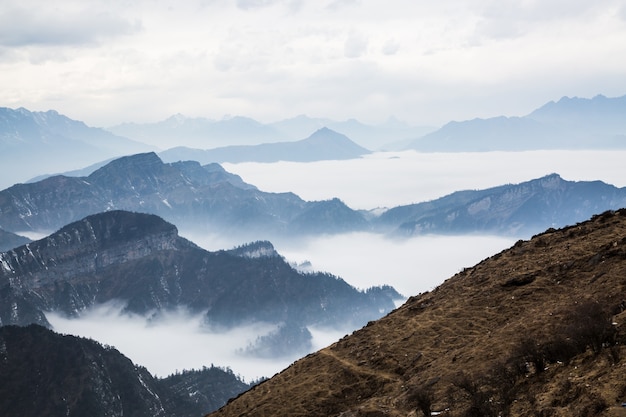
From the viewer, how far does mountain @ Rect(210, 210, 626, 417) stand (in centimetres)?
3238

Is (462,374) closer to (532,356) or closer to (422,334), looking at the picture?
(532,356)

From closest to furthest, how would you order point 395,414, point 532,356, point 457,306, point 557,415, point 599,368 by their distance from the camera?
point 557,415, point 599,368, point 532,356, point 395,414, point 457,306

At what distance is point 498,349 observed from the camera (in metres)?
42.9

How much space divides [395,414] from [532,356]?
963 cm

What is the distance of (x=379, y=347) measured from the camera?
178 feet

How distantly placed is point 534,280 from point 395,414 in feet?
76.5

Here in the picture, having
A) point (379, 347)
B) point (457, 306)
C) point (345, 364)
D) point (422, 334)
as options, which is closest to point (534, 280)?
point (457, 306)

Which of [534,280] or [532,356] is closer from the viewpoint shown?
[532,356]

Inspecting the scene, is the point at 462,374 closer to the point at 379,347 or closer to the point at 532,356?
the point at 532,356

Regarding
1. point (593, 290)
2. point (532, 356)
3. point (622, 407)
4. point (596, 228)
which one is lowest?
point (622, 407)

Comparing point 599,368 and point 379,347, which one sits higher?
point 379,347

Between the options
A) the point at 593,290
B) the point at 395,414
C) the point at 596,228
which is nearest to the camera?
the point at 395,414

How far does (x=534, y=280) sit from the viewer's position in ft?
181

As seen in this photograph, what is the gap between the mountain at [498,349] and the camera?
32384mm
